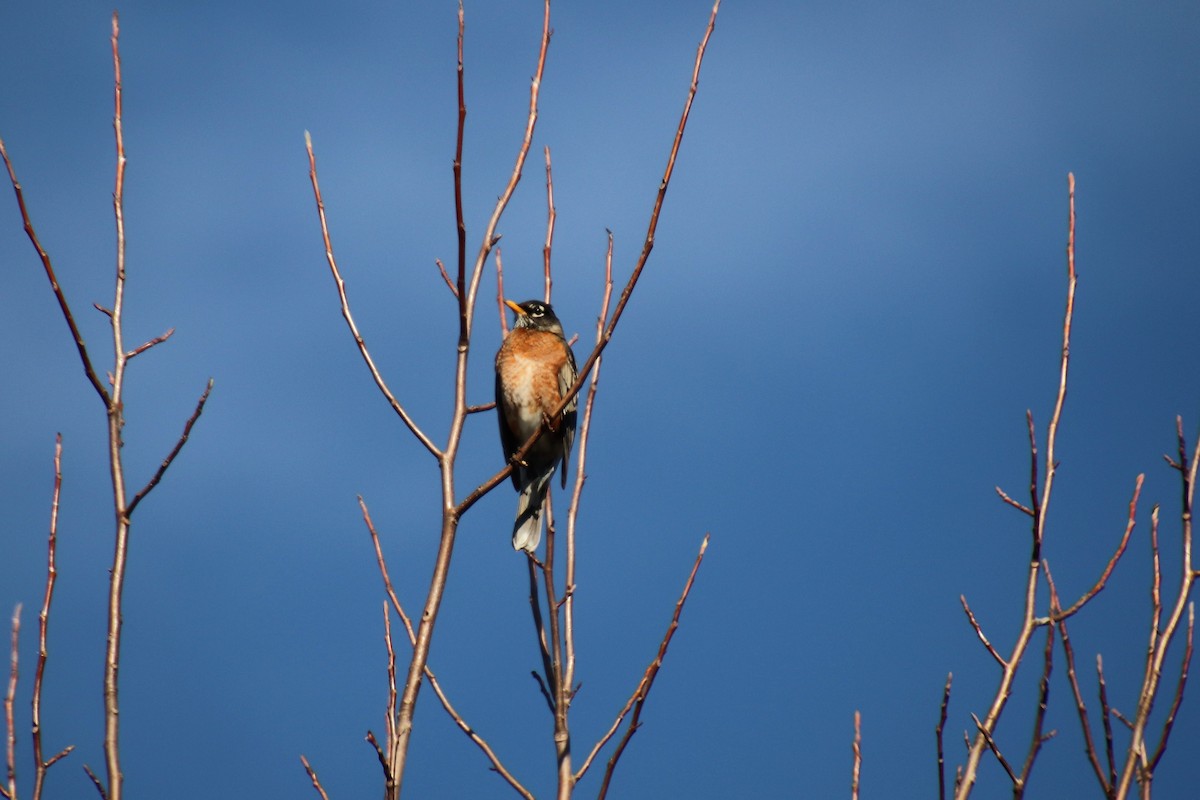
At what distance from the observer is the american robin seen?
7.23 metres

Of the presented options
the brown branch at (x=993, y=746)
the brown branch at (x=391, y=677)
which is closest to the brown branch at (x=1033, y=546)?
the brown branch at (x=993, y=746)

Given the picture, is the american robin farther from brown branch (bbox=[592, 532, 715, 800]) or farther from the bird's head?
brown branch (bbox=[592, 532, 715, 800])

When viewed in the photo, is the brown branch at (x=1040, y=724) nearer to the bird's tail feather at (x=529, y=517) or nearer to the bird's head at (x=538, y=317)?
the bird's tail feather at (x=529, y=517)

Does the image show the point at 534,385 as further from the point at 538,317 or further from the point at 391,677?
the point at 391,677

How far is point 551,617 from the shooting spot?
155 inches

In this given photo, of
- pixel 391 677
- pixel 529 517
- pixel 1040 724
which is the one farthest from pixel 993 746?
pixel 529 517

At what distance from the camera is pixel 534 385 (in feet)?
24.9

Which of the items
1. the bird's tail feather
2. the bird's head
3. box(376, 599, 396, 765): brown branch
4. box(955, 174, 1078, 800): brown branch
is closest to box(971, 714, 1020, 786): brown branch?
box(955, 174, 1078, 800): brown branch

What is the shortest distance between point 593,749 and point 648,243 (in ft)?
5.94

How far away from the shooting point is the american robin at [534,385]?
7230 mm

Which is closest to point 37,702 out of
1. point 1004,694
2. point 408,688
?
point 408,688

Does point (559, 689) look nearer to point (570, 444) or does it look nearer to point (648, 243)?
point (648, 243)

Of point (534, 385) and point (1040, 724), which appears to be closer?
point (1040, 724)

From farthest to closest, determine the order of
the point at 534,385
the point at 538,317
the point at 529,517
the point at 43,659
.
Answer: the point at 538,317 < the point at 534,385 < the point at 529,517 < the point at 43,659
